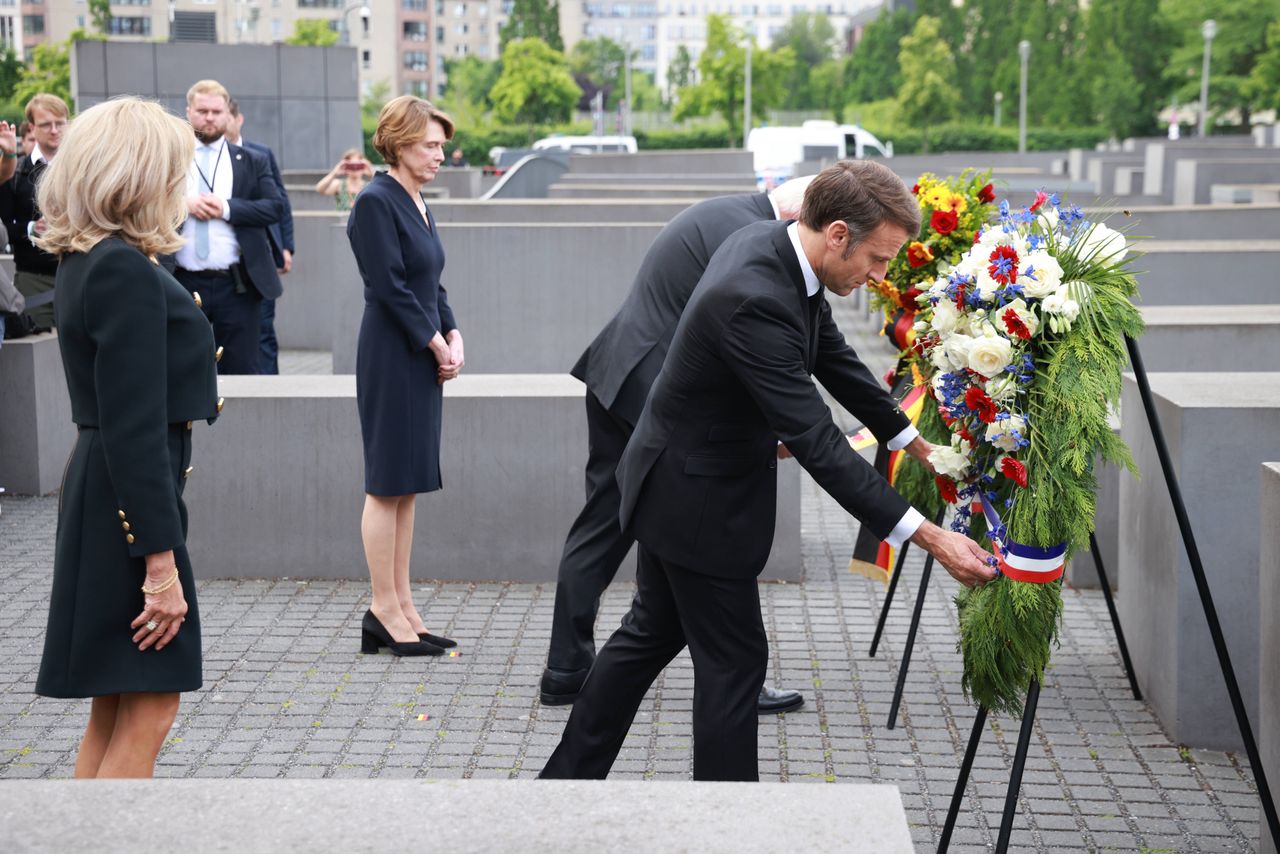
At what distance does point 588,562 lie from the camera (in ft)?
19.3

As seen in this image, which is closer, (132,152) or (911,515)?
(132,152)

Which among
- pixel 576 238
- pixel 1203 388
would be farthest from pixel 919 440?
pixel 576 238

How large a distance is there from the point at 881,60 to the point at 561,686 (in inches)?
4153

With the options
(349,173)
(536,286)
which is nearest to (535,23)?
(349,173)

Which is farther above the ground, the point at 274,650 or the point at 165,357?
the point at 165,357

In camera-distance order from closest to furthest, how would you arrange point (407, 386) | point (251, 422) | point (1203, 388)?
point (1203, 388) < point (407, 386) < point (251, 422)

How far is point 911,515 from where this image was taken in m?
4.02

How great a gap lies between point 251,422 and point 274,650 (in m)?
1.44

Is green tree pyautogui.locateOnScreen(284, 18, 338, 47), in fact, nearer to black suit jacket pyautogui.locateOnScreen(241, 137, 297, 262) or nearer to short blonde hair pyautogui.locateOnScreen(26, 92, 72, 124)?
black suit jacket pyautogui.locateOnScreen(241, 137, 297, 262)

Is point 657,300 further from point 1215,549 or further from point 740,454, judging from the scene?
point 1215,549

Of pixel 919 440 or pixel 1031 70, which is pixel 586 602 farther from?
pixel 1031 70

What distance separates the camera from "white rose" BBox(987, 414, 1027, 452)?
13.1 ft

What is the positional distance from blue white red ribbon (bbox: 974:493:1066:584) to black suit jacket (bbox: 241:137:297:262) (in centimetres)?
607

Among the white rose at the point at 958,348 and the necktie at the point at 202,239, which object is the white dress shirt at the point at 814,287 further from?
the necktie at the point at 202,239
